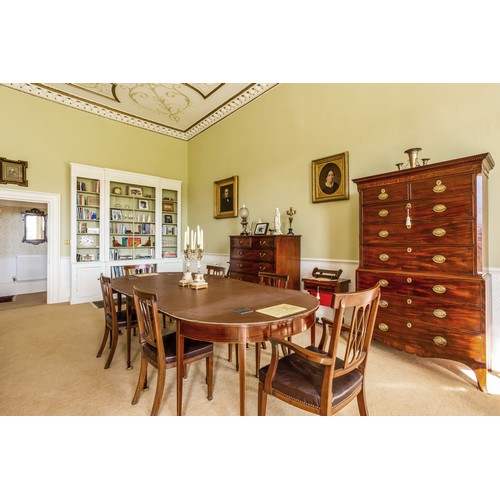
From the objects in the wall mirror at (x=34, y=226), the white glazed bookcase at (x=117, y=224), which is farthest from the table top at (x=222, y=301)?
the wall mirror at (x=34, y=226)

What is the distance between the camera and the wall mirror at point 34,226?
6285mm

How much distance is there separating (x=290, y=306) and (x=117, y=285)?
72.5 inches

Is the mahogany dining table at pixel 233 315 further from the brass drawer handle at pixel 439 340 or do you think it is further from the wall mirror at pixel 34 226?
the wall mirror at pixel 34 226

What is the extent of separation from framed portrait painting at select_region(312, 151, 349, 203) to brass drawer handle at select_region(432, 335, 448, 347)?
2038 mm

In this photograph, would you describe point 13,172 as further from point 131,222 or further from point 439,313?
point 439,313

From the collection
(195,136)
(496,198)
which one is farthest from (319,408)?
(195,136)

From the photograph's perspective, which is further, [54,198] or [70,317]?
[54,198]

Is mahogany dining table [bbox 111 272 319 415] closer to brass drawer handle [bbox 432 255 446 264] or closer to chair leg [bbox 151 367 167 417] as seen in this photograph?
chair leg [bbox 151 367 167 417]

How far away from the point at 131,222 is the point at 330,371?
5.86 metres

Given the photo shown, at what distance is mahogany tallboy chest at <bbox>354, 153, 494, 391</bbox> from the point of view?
211cm

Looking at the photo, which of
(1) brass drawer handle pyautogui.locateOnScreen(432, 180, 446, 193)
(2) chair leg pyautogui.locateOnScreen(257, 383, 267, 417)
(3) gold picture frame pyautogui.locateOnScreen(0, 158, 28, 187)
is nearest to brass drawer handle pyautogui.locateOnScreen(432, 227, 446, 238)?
(1) brass drawer handle pyautogui.locateOnScreen(432, 180, 446, 193)
